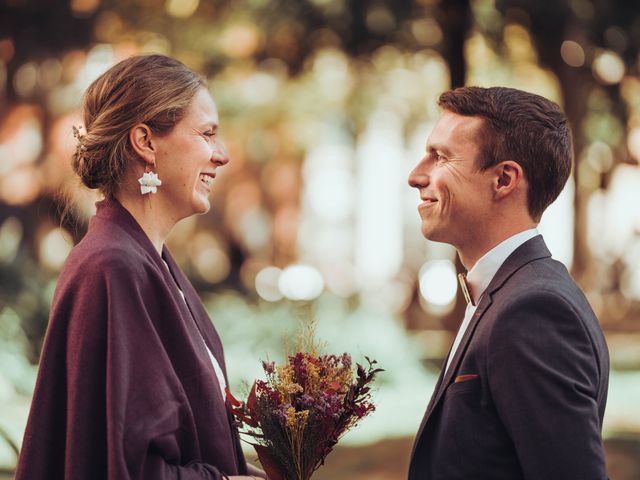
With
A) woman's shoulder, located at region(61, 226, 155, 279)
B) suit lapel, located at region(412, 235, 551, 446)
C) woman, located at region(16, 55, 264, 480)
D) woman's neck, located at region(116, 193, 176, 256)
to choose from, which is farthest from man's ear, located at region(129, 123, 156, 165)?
suit lapel, located at region(412, 235, 551, 446)

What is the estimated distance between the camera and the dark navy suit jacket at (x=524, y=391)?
8.59 feet

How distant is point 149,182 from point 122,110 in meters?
0.25

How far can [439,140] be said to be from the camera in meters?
3.18

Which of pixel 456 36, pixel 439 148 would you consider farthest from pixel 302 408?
pixel 456 36

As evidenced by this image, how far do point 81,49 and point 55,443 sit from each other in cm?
862

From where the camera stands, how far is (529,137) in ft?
9.87

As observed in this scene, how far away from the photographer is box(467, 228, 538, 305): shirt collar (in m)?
3.07

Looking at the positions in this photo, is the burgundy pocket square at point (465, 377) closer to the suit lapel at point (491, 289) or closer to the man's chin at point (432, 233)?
the suit lapel at point (491, 289)

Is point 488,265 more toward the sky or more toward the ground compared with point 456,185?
more toward the ground

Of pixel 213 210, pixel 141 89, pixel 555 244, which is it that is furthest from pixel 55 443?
pixel 555 244

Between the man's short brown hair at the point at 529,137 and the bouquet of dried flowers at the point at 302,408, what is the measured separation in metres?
0.77

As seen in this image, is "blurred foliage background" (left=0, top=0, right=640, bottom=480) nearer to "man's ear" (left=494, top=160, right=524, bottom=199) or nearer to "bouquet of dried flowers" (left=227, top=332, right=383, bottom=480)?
"bouquet of dried flowers" (left=227, top=332, right=383, bottom=480)

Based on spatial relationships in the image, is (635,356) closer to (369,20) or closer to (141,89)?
(369,20)

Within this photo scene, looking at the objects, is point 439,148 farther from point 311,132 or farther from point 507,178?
point 311,132
